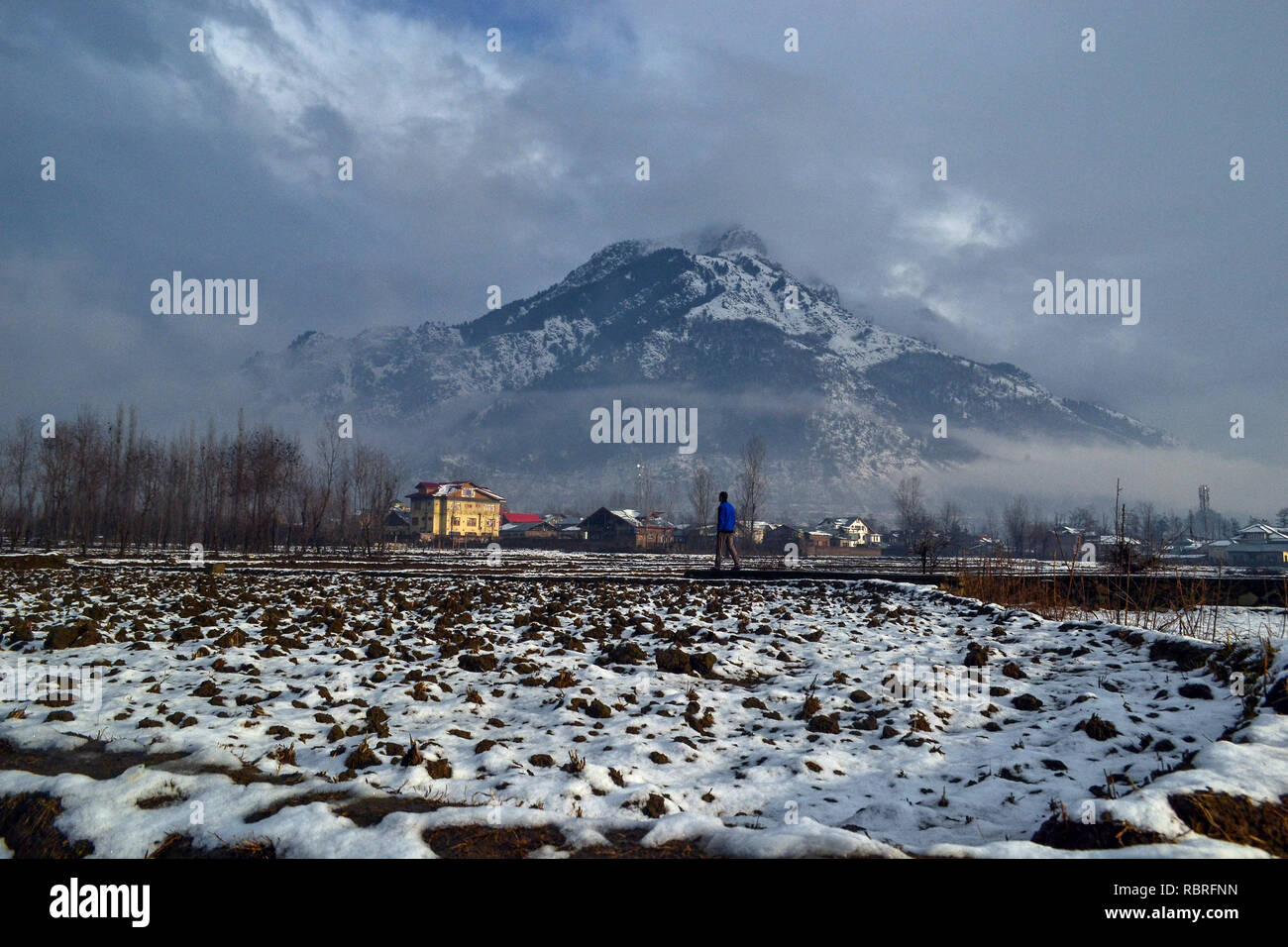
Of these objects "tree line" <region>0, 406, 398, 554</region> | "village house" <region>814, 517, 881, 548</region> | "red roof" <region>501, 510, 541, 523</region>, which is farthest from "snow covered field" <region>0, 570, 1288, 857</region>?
"red roof" <region>501, 510, 541, 523</region>

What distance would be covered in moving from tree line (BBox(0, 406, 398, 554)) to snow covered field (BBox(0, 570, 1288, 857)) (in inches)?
2010

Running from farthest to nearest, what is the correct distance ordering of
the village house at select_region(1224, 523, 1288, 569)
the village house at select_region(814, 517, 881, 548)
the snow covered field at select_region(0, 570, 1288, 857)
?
1. the village house at select_region(814, 517, 881, 548)
2. the village house at select_region(1224, 523, 1288, 569)
3. the snow covered field at select_region(0, 570, 1288, 857)

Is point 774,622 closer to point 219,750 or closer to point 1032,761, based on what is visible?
point 1032,761

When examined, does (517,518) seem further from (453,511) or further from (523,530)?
(453,511)

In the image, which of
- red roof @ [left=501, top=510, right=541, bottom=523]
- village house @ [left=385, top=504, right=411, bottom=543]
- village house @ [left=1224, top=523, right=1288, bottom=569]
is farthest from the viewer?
red roof @ [left=501, top=510, right=541, bottom=523]

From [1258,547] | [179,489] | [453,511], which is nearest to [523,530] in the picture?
[453,511]

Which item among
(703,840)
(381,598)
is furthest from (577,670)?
(381,598)

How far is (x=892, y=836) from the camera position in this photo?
382cm

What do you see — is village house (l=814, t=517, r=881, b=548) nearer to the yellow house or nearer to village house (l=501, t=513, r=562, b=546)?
village house (l=501, t=513, r=562, b=546)

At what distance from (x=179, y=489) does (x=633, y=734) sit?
93.7 m

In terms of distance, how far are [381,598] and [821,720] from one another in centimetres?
1145

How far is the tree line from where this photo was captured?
60.2m

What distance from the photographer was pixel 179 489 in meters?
81.4
